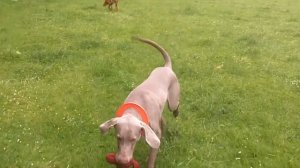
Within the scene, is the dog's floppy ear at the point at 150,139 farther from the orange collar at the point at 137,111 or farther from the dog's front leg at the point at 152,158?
the dog's front leg at the point at 152,158

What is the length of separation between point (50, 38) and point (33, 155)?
780cm

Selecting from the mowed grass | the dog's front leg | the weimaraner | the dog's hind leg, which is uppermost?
the weimaraner

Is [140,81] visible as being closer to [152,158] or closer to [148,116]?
[148,116]

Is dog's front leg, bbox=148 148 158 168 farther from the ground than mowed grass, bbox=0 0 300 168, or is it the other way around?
dog's front leg, bbox=148 148 158 168

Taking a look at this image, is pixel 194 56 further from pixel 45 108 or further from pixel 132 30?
pixel 45 108

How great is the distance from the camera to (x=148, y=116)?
6.80 m

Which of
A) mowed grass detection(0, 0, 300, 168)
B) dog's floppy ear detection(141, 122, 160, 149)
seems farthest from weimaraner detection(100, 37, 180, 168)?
mowed grass detection(0, 0, 300, 168)

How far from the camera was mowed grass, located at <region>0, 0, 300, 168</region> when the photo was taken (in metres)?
7.78

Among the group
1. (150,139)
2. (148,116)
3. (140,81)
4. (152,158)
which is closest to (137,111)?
(148,116)

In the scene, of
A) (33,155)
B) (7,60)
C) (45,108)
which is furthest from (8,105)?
(7,60)

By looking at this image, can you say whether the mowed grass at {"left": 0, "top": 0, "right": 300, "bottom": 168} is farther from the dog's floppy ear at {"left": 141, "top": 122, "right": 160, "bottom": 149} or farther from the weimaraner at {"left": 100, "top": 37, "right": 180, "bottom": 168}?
the dog's floppy ear at {"left": 141, "top": 122, "right": 160, "bottom": 149}

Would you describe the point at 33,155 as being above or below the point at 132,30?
above

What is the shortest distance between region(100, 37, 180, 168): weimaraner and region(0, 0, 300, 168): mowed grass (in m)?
0.79

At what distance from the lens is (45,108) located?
30.5 feet
